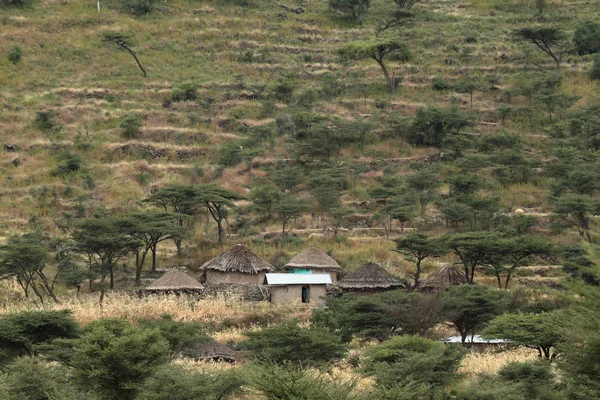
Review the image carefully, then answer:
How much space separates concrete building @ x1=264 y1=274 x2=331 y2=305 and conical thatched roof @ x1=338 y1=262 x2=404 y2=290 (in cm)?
99

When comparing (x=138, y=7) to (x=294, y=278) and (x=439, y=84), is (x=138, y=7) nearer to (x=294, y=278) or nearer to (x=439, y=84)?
(x=439, y=84)

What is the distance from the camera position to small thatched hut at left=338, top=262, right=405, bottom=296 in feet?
133

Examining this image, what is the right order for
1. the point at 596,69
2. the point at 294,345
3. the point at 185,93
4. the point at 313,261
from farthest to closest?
1. the point at 596,69
2. the point at 185,93
3. the point at 313,261
4. the point at 294,345

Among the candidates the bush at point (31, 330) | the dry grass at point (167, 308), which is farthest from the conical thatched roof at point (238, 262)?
the bush at point (31, 330)

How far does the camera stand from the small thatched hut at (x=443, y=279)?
4009 centimetres

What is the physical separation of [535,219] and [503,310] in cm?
1543

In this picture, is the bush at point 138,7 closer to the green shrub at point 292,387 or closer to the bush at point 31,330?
the bush at point 31,330

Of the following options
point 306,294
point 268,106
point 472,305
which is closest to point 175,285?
point 306,294

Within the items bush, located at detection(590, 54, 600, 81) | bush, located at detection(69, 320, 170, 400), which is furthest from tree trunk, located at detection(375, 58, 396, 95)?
bush, located at detection(69, 320, 170, 400)

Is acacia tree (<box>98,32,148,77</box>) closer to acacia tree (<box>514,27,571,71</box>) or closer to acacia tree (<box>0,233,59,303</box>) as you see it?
acacia tree (<box>514,27,571,71</box>)

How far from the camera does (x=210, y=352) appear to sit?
30.4m

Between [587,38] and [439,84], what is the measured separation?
13.3 metres

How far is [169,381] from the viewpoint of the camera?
63.4 ft

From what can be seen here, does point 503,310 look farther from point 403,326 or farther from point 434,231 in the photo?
point 434,231
